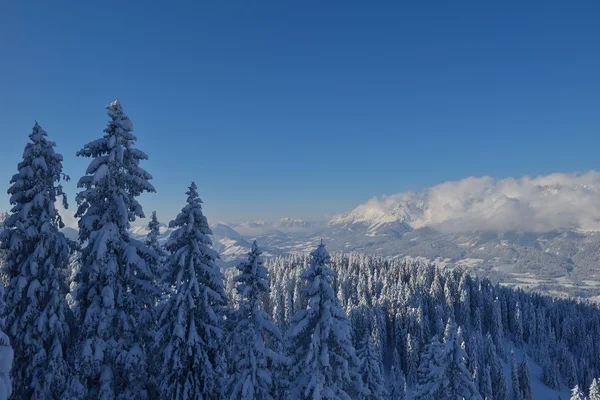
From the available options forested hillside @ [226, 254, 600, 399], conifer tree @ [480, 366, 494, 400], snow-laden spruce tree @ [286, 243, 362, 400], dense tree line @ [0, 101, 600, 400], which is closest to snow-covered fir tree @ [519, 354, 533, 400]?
forested hillside @ [226, 254, 600, 399]

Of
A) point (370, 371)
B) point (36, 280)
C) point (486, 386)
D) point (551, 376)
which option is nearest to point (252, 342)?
point (36, 280)

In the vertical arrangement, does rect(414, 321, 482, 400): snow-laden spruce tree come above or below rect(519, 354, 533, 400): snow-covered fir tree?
above

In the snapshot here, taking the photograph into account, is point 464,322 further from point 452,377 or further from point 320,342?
point 320,342

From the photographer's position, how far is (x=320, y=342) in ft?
65.9

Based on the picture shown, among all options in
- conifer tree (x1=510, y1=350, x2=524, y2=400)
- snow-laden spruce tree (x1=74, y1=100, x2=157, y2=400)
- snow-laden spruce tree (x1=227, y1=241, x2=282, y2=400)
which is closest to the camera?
snow-laden spruce tree (x1=74, y1=100, x2=157, y2=400)

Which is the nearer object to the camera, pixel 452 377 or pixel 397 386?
pixel 452 377

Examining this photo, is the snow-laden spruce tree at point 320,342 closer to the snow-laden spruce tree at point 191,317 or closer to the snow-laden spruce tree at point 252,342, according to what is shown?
the snow-laden spruce tree at point 252,342

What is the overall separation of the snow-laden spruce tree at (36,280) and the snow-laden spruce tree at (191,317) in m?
5.20

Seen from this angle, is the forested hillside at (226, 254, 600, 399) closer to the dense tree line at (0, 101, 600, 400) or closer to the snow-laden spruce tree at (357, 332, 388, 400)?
the snow-laden spruce tree at (357, 332, 388, 400)

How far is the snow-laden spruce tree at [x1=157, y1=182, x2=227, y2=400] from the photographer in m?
18.9

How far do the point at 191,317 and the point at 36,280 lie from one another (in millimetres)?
7962

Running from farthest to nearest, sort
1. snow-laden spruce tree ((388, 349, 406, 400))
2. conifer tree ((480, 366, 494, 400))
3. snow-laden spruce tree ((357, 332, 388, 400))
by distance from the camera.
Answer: conifer tree ((480, 366, 494, 400)) → snow-laden spruce tree ((388, 349, 406, 400)) → snow-laden spruce tree ((357, 332, 388, 400))

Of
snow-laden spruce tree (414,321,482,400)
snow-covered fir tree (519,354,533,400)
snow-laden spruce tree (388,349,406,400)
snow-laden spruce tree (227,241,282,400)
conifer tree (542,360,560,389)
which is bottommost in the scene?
conifer tree (542,360,560,389)

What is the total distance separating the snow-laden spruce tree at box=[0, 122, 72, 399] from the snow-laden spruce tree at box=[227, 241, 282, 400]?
8.59m
